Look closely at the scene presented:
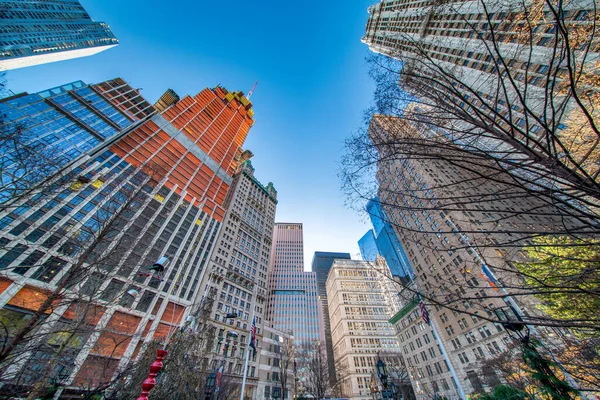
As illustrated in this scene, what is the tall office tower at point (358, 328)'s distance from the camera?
168 feet

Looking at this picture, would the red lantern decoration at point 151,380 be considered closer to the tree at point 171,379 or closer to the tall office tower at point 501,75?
the tall office tower at point 501,75

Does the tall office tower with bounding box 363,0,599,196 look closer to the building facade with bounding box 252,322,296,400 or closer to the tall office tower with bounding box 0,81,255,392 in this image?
the tall office tower with bounding box 0,81,255,392

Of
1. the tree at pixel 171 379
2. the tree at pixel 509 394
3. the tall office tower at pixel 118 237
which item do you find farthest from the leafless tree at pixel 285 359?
the tree at pixel 509 394

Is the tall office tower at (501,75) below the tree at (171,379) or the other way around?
the other way around

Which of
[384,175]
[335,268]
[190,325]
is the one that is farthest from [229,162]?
[384,175]

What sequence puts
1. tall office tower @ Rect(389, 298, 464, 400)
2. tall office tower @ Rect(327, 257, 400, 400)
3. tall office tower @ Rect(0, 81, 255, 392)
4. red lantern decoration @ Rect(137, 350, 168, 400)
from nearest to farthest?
red lantern decoration @ Rect(137, 350, 168, 400), tall office tower @ Rect(0, 81, 255, 392), tall office tower @ Rect(389, 298, 464, 400), tall office tower @ Rect(327, 257, 400, 400)

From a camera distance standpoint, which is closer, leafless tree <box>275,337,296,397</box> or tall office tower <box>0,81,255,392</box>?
tall office tower <box>0,81,255,392</box>

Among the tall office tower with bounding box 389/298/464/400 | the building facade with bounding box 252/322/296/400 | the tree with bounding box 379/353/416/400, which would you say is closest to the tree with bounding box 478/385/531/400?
the tall office tower with bounding box 389/298/464/400

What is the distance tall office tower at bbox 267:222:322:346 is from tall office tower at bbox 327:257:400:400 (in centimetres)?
1600

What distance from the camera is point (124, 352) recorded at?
25.1 m

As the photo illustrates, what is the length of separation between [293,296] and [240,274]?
4490 cm

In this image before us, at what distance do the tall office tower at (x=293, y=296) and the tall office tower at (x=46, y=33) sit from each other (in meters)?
97.0

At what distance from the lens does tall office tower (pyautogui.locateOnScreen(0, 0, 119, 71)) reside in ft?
178

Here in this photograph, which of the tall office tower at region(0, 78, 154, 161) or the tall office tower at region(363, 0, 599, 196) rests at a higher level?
the tall office tower at region(0, 78, 154, 161)
